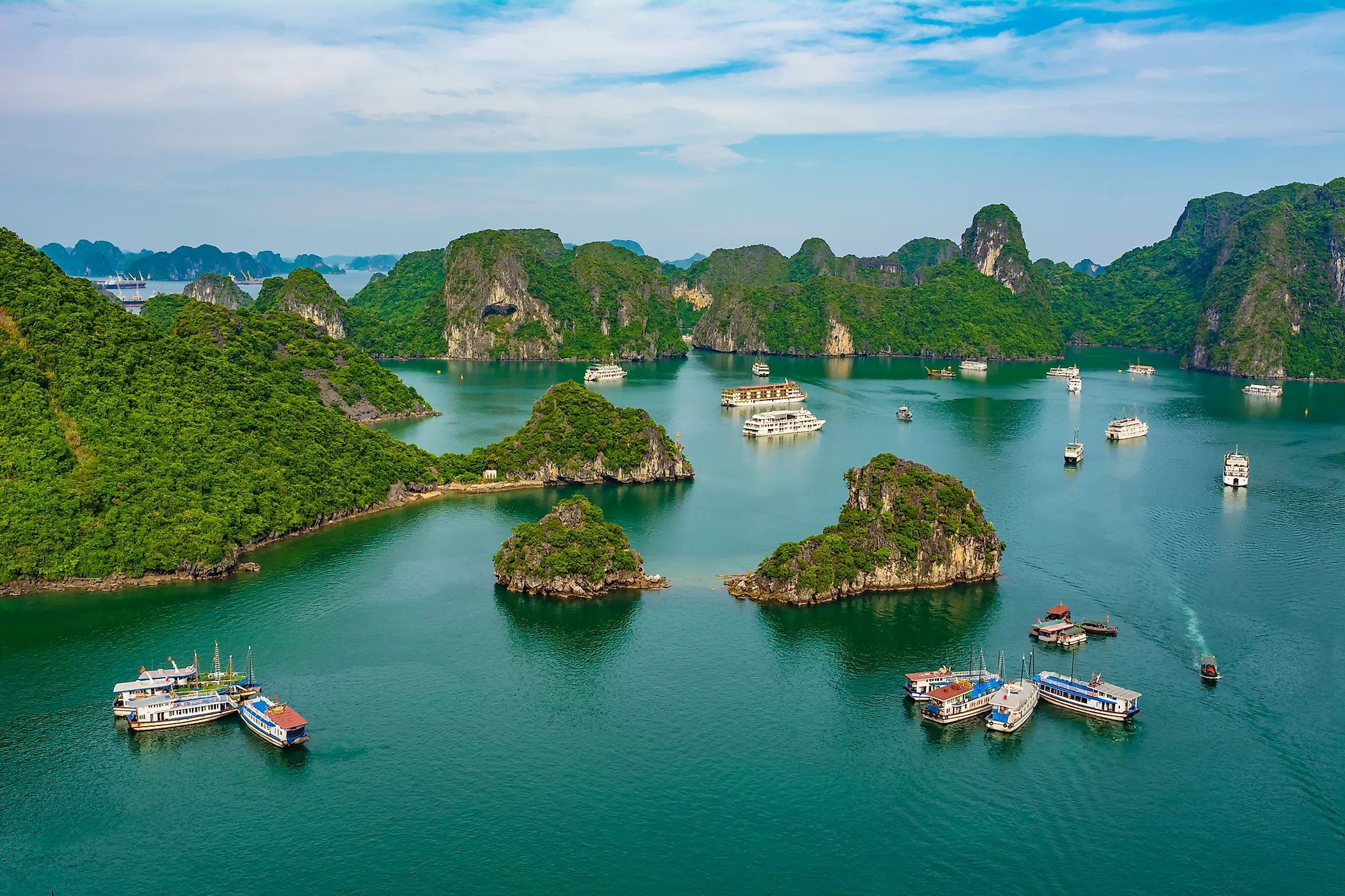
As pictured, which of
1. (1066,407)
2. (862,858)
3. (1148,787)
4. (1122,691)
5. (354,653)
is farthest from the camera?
(1066,407)

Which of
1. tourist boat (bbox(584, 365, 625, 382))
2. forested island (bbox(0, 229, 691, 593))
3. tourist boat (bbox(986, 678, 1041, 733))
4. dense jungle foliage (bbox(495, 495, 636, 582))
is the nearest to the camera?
tourist boat (bbox(986, 678, 1041, 733))

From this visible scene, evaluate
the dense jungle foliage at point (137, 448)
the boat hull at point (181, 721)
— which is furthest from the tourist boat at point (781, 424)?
the boat hull at point (181, 721)

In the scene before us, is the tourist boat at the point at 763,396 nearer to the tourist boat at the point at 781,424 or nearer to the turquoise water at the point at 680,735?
the tourist boat at the point at 781,424

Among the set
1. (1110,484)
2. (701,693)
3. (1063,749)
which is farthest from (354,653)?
(1110,484)

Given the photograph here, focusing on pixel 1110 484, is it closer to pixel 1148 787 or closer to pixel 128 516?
pixel 1148 787

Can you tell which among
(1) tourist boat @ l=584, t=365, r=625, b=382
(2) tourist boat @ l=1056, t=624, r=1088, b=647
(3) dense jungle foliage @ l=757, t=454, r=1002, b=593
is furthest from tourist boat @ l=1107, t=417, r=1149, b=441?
(1) tourist boat @ l=584, t=365, r=625, b=382

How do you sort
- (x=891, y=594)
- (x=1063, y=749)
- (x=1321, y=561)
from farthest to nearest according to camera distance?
(x=1321, y=561) < (x=891, y=594) < (x=1063, y=749)

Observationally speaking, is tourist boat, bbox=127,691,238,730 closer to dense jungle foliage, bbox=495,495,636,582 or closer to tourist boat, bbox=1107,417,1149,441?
dense jungle foliage, bbox=495,495,636,582
